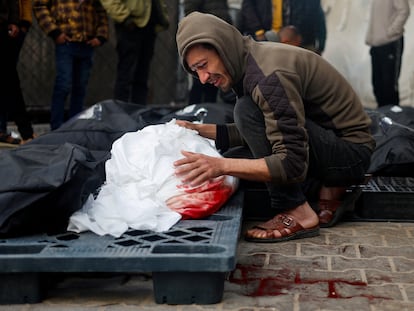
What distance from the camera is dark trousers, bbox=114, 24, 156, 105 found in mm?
7195

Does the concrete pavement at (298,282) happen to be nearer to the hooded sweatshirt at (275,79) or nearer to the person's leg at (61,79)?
the hooded sweatshirt at (275,79)

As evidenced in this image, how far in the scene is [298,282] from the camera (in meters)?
3.20

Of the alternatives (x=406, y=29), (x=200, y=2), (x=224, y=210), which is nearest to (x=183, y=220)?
(x=224, y=210)

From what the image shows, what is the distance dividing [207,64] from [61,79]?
3.62 metres

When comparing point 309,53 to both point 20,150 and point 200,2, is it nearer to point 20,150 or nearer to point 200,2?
point 20,150

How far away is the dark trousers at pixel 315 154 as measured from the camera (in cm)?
369

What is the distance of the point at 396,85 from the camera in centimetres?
786

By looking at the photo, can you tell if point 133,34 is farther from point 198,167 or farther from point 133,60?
point 198,167

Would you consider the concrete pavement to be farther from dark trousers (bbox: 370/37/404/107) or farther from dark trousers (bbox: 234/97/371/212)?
dark trousers (bbox: 370/37/404/107)

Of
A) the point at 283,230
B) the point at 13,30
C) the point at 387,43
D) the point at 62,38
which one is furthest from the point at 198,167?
the point at 387,43

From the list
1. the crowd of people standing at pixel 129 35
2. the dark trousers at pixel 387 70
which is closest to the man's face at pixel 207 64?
the crowd of people standing at pixel 129 35

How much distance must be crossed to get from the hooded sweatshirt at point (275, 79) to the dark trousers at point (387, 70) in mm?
4238

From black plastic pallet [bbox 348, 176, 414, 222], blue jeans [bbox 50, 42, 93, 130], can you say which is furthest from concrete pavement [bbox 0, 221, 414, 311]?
blue jeans [bbox 50, 42, 93, 130]

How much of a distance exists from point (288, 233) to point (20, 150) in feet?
4.61
